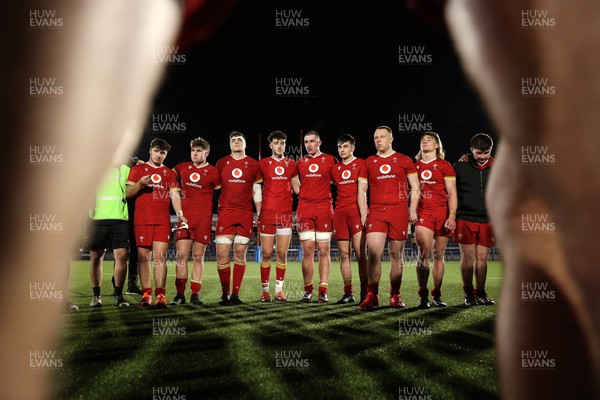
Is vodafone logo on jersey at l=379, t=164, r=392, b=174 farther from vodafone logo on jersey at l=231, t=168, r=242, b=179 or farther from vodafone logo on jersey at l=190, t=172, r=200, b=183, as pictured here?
vodafone logo on jersey at l=190, t=172, r=200, b=183

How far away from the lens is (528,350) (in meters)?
0.63

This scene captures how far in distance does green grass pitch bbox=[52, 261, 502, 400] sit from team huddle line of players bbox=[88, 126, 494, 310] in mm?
1148

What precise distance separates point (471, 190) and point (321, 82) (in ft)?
46.6

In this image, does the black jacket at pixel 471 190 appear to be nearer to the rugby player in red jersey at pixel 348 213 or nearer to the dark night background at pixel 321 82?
the rugby player in red jersey at pixel 348 213

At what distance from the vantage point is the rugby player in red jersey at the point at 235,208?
6.30m

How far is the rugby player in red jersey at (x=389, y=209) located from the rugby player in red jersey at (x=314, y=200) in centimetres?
88

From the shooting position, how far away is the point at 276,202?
662 centimetres

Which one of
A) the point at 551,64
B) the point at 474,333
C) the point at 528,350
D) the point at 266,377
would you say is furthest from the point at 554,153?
the point at 474,333

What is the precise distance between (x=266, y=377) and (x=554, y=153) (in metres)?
1.91

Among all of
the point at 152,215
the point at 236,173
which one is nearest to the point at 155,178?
the point at 152,215

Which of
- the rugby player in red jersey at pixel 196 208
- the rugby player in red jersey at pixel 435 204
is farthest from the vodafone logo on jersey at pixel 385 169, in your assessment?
the rugby player in red jersey at pixel 196 208

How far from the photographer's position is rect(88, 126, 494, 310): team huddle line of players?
18.4ft

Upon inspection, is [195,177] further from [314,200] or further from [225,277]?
[314,200]

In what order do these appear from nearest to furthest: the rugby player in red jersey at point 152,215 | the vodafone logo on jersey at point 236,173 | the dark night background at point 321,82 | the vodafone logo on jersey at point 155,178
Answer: the rugby player in red jersey at point 152,215 < the vodafone logo on jersey at point 155,178 < the vodafone logo on jersey at point 236,173 < the dark night background at point 321,82
